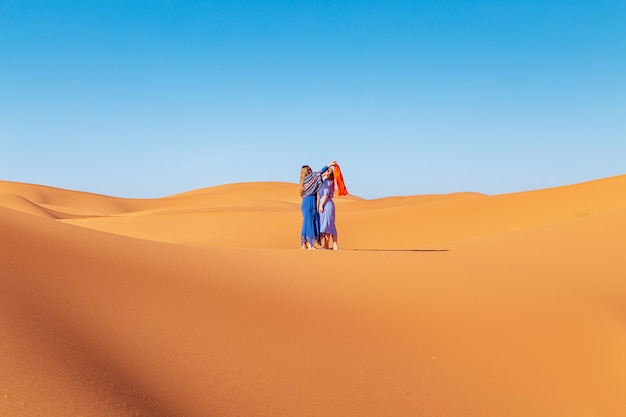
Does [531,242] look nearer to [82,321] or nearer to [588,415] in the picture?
[588,415]

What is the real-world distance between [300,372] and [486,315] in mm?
2523

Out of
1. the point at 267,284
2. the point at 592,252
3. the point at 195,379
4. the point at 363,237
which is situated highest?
the point at 363,237

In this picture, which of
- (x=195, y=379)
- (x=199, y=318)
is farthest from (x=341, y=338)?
(x=195, y=379)

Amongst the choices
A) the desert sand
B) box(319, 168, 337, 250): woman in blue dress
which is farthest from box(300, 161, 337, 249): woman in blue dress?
the desert sand

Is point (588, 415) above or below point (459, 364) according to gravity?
below

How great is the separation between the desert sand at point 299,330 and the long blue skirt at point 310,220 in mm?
2043

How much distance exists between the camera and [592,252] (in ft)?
29.3

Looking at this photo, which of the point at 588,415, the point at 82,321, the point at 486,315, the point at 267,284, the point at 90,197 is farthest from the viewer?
the point at 90,197

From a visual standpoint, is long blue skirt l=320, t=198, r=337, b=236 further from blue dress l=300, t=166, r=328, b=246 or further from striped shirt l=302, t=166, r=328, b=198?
striped shirt l=302, t=166, r=328, b=198

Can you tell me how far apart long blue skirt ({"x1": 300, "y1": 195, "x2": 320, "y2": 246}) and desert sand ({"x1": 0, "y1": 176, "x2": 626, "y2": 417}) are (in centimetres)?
204

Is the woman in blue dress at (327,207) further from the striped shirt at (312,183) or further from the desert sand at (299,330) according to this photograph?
the desert sand at (299,330)

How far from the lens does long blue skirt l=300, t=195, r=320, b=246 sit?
10.9 meters

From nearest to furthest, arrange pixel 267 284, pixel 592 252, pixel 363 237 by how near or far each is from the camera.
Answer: pixel 267 284
pixel 592 252
pixel 363 237

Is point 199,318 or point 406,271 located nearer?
point 199,318
